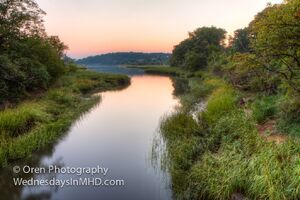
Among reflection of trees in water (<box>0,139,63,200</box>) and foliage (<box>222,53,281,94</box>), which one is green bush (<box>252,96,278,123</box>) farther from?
reflection of trees in water (<box>0,139,63,200</box>)

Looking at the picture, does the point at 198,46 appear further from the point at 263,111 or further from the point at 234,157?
the point at 234,157

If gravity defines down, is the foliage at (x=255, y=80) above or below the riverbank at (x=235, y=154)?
above

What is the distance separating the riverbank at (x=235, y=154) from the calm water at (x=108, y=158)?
3.03ft

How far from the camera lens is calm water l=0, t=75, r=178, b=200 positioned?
8.73 m

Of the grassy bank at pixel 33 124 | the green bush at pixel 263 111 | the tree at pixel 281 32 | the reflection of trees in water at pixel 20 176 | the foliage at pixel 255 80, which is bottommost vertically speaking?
the reflection of trees in water at pixel 20 176

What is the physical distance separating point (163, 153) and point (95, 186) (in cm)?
330

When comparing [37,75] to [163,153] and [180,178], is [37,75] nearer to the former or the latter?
[163,153]

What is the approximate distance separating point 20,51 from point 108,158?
44.5 feet

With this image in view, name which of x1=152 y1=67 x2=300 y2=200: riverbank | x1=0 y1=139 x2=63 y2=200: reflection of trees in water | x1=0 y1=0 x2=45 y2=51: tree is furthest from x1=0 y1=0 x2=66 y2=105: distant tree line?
x1=152 y1=67 x2=300 y2=200: riverbank

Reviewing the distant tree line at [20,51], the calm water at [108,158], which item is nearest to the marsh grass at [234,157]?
the calm water at [108,158]

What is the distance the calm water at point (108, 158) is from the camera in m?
8.73

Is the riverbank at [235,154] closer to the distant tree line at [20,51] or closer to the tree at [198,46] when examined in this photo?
the distant tree line at [20,51]

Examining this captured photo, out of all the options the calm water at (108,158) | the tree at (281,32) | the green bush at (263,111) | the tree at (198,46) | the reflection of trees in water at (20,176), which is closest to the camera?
the reflection of trees in water at (20,176)

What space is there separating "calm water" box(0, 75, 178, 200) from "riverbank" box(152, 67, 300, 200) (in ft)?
3.03
